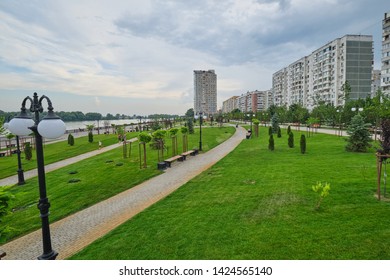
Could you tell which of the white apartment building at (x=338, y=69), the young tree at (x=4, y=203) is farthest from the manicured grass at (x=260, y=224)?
the white apartment building at (x=338, y=69)

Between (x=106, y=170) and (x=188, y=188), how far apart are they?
7.91m

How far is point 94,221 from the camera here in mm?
8820

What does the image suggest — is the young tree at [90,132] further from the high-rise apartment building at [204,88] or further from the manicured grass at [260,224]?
the high-rise apartment building at [204,88]

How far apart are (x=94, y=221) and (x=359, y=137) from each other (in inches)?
800

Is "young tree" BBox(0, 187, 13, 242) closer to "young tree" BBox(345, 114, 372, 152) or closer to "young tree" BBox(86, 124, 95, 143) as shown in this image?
"young tree" BBox(345, 114, 372, 152)

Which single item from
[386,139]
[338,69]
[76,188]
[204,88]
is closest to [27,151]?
[76,188]

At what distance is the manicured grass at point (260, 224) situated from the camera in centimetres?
594

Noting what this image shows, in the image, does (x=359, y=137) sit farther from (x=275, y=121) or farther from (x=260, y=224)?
(x=275, y=121)

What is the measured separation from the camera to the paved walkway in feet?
23.2

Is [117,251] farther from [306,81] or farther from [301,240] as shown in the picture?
[306,81]

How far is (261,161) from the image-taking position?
17.3 m

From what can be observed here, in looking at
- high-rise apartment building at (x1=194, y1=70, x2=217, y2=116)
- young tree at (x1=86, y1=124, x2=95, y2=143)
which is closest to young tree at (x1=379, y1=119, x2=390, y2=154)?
young tree at (x1=86, y1=124, x2=95, y2=143)

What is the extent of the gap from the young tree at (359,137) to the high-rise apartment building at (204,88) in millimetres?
167796
